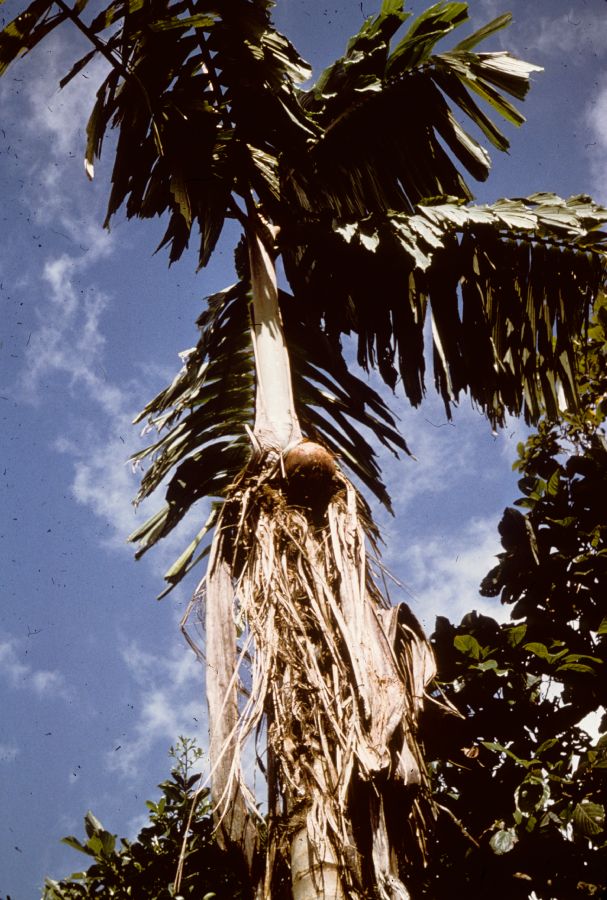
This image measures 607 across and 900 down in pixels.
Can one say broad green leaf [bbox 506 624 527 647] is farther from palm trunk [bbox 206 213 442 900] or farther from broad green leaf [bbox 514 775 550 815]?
broad green leaf [bbox 514 775 550 815]

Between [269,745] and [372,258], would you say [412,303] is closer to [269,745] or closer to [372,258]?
[372,258]

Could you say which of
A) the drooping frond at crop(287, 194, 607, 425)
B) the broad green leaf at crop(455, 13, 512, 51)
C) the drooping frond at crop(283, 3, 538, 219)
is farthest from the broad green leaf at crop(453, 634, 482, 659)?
the broad green leaf at crop(455, 13, 512, 51)

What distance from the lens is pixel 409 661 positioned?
2533 millimetres

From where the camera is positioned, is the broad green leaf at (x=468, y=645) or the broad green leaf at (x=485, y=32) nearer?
the broad green leaf at (x=468, y=645)

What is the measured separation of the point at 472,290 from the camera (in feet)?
11.4

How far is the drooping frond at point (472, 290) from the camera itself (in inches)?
123

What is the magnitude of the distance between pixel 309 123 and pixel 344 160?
0.29 meters

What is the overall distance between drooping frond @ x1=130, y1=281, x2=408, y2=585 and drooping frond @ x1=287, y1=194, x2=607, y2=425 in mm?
250

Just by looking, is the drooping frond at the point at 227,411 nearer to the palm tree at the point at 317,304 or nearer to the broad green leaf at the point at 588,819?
the palm tree at the point at 317,304

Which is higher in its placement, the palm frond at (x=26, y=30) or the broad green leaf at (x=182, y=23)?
the broad green leaf at (x=182, y=23)

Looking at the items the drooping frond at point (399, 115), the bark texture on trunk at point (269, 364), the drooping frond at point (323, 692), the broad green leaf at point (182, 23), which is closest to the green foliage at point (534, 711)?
the drooping frond at point (323, 692)

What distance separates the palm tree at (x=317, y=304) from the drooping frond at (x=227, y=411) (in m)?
0.01

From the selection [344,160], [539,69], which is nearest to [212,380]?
[344,160]

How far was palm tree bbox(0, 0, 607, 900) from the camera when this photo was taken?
224 centimetres
